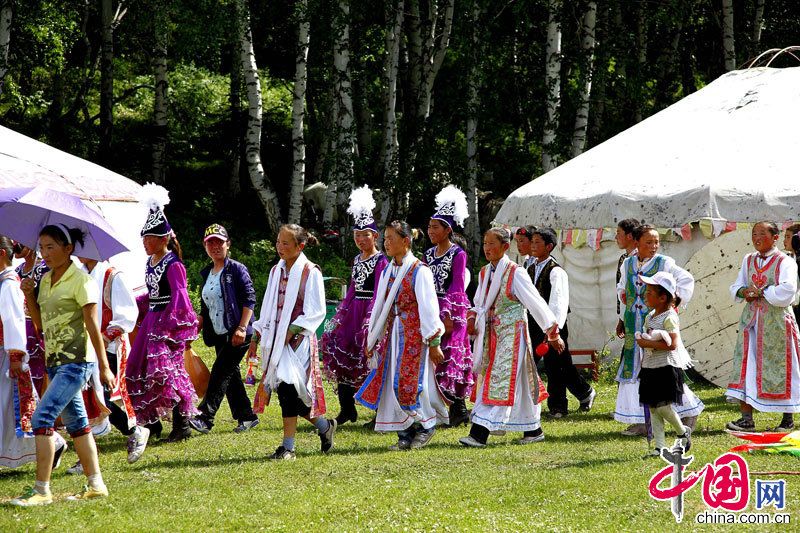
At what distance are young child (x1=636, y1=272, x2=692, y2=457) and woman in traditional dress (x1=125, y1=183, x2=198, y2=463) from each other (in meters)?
3.23

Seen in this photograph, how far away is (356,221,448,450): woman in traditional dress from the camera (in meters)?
7.60

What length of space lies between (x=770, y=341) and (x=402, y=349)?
2.75 m

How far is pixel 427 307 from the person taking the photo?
24.7ft

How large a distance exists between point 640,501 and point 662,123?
26.4 feet

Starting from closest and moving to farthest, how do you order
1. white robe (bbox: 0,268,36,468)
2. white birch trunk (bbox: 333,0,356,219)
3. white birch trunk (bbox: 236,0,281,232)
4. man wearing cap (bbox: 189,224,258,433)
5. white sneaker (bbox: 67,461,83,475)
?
white robe (bbox: 0,268,36,468), white sneaker (bbox: 67,461,83,475), man wearing cap (bbox: 189,224,258,433), white birch trunk (bbox: 236,0,281,232), white birch trunk (bbox: 333,0,356,219)

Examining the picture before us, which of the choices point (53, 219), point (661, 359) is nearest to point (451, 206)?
point (661, 359)

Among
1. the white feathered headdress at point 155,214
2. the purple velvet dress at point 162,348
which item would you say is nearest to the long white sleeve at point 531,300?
the purple velvet dress at point 162,348

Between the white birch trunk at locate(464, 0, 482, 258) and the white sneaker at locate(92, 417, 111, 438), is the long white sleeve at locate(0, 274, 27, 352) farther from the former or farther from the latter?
the white birch trunk at locate(464, 0, 482, 258)

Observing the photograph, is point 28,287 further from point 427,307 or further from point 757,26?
point 757,26

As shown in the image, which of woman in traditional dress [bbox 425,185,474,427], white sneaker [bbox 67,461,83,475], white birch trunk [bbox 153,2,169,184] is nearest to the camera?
white sneaker [bbox 67,461,83,475]

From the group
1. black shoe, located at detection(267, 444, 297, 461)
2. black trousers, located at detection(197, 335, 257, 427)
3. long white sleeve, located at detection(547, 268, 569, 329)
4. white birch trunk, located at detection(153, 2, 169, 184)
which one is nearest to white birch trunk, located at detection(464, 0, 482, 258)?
white birch trunk, located at detection(153, 2, 169, 184)

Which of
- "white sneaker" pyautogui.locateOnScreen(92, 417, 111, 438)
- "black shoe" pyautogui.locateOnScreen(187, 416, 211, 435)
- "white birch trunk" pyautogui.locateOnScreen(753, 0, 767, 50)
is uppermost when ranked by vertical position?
"white birch trunk" pyautogui.locateOnScreen(753, 0, 767, 50)

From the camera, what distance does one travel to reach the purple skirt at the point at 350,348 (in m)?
8.78

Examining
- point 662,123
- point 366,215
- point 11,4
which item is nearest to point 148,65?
point 11,4
